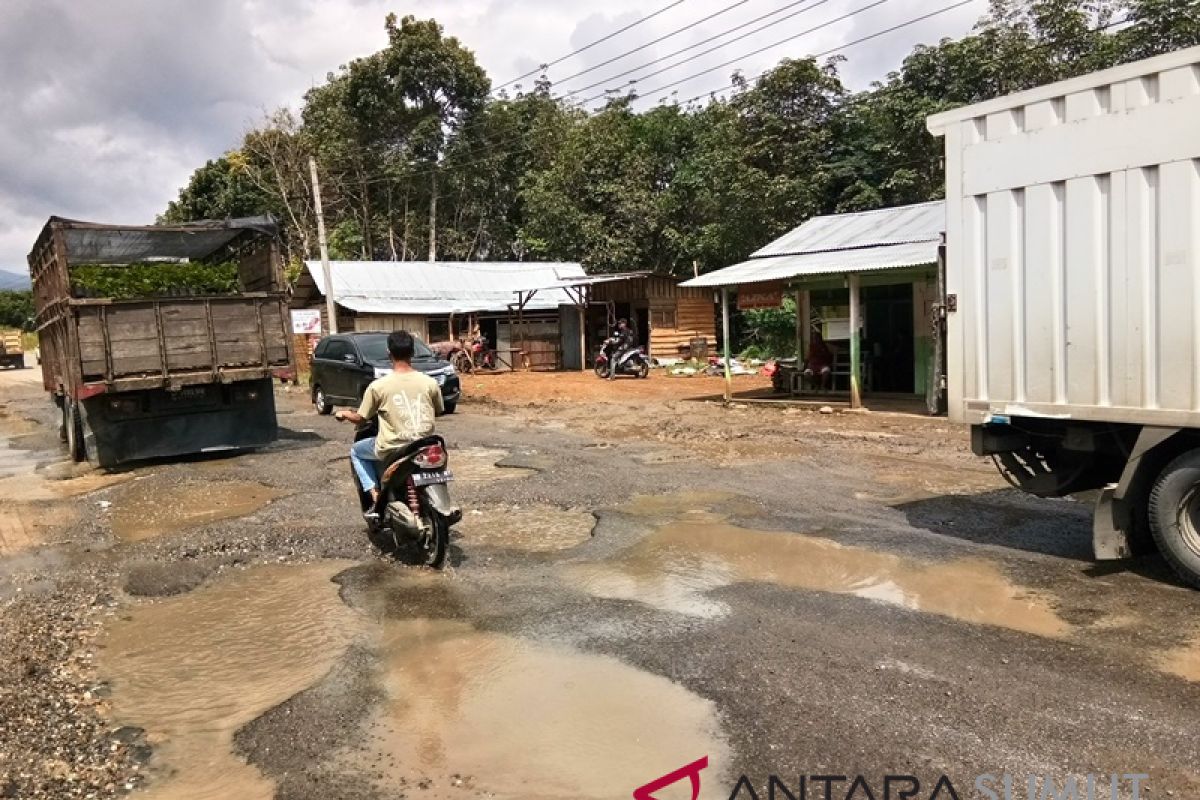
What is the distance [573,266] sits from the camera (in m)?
34.7

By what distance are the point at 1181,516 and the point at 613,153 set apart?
3118 cm

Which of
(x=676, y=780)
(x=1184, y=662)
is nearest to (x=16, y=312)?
(x=676, y=780)

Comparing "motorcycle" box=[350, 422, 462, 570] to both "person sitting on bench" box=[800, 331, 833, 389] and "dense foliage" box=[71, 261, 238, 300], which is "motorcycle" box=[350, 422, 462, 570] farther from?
"person sitting on bench" box=[800, 331, 833, 389]

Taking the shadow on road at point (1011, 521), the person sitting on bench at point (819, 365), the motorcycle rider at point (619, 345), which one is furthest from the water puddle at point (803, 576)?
the motorcycle rider at point (619, 345)

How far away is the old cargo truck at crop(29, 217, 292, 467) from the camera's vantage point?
10422 mm

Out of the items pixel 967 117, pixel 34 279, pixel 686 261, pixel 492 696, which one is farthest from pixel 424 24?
pixel 492 696

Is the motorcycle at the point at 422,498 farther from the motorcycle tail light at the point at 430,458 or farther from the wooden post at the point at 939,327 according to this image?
the wooden post at the point at 939,327

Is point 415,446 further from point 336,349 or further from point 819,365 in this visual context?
point 819,365

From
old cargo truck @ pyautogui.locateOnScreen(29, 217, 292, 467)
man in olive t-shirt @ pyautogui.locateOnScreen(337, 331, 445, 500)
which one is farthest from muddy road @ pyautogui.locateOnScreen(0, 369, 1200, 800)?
old cargo truck @ pyautogui.locateOnScreen(29, 217, 292, 467)

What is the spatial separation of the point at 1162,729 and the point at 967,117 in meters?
4.14

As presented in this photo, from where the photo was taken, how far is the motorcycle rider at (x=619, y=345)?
81.9 ft

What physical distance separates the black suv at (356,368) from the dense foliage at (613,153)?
15732mm

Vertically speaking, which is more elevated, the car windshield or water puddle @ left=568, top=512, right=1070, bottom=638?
the car windshield

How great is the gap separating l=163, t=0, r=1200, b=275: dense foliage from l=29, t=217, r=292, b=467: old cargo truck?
20.5 meters
